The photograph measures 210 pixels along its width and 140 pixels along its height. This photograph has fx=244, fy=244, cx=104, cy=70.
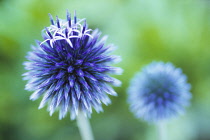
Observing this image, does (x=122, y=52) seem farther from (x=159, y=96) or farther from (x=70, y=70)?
(x=70, y=70)

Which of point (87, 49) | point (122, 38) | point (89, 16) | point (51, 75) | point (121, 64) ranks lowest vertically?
point (51, 75)

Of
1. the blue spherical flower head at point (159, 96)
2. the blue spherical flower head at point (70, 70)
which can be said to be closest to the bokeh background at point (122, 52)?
the blue spherical flower head at point (159, 96)

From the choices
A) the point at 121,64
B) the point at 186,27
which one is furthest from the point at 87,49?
the point at 186,27

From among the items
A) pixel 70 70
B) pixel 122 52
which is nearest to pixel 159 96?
pixel 122 52

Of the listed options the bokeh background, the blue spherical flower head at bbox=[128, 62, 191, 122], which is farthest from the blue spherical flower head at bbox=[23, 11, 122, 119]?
the bokeh background

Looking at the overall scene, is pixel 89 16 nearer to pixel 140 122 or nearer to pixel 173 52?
pixel 173 52

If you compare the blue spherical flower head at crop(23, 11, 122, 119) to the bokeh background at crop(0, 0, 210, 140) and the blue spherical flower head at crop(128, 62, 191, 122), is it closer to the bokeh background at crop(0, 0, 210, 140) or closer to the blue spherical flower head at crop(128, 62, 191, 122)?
the blue spherical flower head at crop(128, 62, 191, 122)
